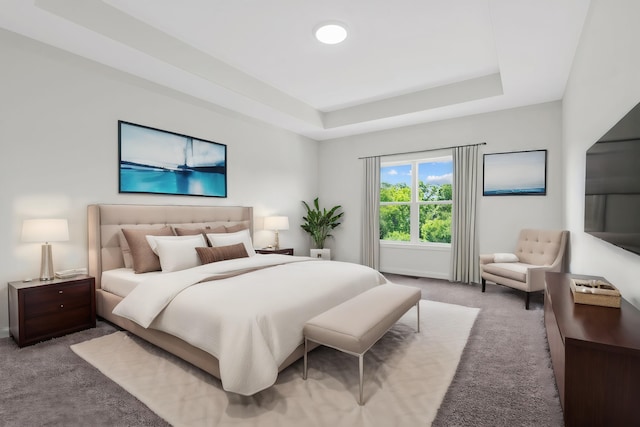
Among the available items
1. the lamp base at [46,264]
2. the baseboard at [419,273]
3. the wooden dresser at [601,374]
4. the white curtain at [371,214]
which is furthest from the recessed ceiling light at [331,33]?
the baseboard at [419,273]

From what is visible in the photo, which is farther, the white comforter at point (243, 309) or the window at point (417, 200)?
the window at point (417, 200)

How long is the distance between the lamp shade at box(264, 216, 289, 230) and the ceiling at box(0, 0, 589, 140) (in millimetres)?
1597

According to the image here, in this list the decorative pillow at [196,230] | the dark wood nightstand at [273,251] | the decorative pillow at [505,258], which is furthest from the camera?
the dark wood nightstand at [273,251]

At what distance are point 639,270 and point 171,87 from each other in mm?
4545

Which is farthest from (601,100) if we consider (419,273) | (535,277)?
(419,273)

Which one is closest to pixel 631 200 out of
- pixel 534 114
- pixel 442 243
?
pixel 534 114

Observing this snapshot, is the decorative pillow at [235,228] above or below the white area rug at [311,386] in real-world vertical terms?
above

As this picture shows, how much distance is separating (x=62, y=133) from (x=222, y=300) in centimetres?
247

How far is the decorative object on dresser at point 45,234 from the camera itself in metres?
2.66

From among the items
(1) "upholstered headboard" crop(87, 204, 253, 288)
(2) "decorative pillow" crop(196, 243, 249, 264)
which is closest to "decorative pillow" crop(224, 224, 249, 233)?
(1) "upholstered headboard" crop(87, 204, 253, 288)

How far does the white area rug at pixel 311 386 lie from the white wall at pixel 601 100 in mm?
1233

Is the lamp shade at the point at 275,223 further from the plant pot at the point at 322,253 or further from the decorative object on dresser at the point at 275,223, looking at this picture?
the plant pot at the point at 322,253

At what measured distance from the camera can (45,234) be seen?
2703 mm

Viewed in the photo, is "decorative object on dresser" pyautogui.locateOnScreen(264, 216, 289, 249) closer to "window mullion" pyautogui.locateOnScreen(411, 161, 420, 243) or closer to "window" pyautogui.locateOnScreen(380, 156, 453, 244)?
"window" pyautogui.locateOnScreen(380, 156, 453, 244)
